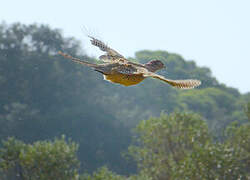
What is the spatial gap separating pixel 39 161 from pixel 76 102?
1246 inches

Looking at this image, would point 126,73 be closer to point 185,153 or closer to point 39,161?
point 39,161

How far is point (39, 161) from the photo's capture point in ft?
52.1

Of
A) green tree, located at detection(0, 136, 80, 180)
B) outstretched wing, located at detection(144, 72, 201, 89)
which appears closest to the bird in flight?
outstretched wing, located at detection(144, 72, 201, 89)

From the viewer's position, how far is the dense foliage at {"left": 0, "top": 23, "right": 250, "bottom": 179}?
40531 millimetres

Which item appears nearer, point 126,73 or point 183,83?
point 183,83

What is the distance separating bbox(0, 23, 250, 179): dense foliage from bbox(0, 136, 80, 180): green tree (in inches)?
766

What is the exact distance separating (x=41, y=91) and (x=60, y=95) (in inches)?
91.6

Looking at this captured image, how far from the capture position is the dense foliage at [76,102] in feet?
133

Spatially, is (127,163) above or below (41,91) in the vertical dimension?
below

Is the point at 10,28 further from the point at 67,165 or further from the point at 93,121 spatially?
the point at 67,165

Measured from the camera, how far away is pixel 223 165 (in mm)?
14492

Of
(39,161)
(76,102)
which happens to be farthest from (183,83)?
(76,102)

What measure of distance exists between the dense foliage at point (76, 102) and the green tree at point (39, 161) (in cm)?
1945

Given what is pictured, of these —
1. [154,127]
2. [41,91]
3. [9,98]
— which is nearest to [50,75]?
[41,91]
